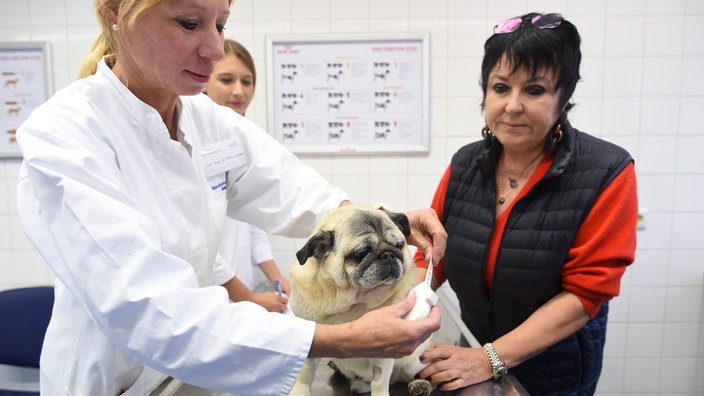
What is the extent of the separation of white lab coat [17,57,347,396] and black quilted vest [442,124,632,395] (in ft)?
2.65

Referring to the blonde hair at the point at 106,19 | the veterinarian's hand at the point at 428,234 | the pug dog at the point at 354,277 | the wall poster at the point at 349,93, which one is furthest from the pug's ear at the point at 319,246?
the wall poster at the point at 349,93

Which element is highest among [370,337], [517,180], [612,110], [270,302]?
[612,110]

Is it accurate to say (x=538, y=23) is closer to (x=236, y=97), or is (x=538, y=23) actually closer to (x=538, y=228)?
(x=538, y=228)

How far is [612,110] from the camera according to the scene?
2682mm

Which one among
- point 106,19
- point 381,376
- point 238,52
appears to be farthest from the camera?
point 238,52

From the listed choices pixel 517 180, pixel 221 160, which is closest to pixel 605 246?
pixel 517 180

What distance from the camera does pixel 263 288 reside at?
8.25 feet

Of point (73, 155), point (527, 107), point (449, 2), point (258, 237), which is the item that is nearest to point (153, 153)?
point (73, 155)

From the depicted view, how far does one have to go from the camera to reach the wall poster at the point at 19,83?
2.75 metres

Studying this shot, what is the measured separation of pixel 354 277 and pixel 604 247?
0.75m

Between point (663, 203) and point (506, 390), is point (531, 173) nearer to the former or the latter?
point (506, 390)

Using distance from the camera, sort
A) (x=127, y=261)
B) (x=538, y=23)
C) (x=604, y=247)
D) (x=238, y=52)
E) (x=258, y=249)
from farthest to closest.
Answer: (x=258, y=249)
(x=238, y=52)
(x=538, y=23)
(x=604, y=247)
(x=127, y=261)

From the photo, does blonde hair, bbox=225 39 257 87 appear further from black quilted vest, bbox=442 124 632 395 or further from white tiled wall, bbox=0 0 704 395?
Result: black quilted vest, bbox=442 124 632 395

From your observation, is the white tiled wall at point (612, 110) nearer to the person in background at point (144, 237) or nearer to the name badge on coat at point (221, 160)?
the name badge on coat at point (221, 160)
